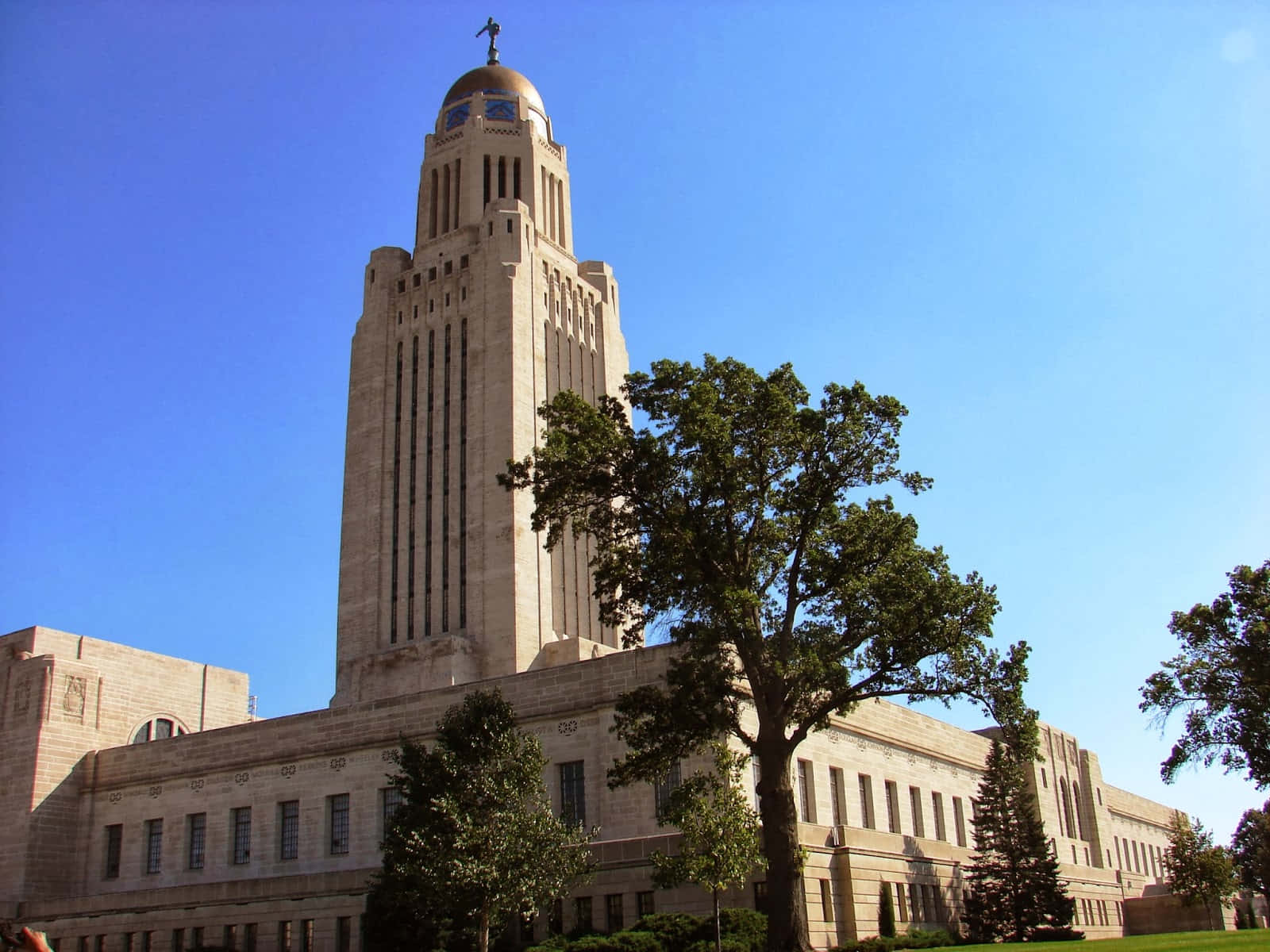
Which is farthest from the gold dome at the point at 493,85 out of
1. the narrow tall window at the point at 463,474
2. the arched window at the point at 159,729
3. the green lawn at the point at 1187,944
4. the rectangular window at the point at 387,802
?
the green lawn at the point at 1187,944

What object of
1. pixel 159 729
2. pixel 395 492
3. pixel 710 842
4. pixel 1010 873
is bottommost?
pixel 1010 873

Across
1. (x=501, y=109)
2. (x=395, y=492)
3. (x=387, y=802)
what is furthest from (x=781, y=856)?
(x=501, y=109)

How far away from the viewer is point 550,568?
57.4 metres

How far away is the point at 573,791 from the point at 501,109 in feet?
144

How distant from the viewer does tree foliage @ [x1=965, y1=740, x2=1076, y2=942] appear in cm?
3862

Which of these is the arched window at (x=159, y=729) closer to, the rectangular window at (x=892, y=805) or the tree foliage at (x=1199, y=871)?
the rectangular window at (x=892, y=805)

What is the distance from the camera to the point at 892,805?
4422 centimetres

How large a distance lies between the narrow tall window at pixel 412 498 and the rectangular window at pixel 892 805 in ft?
76.5

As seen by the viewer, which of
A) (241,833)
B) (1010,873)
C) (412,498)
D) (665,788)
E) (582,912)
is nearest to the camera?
(582,912)

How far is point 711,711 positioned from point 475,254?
40935 mm

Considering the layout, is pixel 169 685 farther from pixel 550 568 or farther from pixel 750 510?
pixel 750 510

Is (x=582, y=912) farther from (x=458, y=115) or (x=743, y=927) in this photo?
(x=458, y=115)

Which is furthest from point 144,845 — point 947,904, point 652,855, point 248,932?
point 947,904

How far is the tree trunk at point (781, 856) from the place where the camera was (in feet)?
81.4
